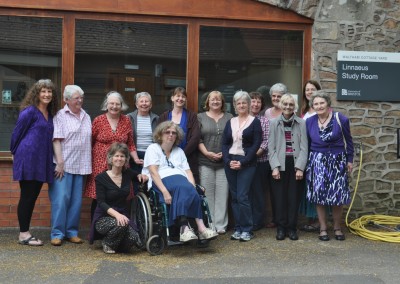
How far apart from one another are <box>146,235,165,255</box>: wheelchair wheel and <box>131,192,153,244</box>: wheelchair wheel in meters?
0.06

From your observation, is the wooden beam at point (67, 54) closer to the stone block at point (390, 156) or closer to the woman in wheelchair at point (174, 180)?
the woman in wheelchair at point (174, 180)

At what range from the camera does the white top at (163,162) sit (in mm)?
6199

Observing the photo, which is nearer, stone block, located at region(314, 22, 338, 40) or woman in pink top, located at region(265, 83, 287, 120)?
woman in pink top, located at region(265, 83, 287, 120)

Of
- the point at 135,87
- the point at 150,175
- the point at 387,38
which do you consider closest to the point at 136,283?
the point at 150,175

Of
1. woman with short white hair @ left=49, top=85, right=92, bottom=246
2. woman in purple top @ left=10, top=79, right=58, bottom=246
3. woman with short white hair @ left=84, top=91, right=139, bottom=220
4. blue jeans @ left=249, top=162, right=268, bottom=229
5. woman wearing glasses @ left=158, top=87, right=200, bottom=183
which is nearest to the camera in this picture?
woman in purple top @ left=10, top=79, right=58, bottom=246

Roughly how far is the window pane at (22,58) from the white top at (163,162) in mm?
2010

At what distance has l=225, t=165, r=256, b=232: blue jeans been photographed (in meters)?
6.64

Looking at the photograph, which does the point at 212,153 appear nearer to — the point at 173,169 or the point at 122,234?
the point at 173,169

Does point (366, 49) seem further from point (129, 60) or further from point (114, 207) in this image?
point (114, 207)

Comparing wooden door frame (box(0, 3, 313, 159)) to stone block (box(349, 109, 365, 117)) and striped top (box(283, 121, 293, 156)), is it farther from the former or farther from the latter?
striped top (box(283, 121, 293, 156))

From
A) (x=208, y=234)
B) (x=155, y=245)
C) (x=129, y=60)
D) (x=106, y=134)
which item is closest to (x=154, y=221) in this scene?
(x=155, y=245)

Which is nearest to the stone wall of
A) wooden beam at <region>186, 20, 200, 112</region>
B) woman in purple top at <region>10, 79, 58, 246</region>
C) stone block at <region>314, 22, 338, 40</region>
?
stone block at <region>314, 22, 338, 40</region>

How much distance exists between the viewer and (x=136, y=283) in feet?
16.5

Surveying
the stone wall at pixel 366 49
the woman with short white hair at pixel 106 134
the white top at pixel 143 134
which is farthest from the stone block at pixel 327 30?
the woman with short white hair at pixel 106 134
